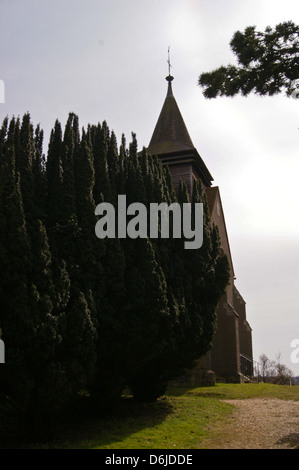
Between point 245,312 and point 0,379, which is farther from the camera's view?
point 245,312

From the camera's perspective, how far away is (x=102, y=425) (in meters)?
10.7

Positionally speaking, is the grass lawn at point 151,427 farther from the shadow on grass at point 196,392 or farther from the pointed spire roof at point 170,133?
the pointed spire roof at point 170,133

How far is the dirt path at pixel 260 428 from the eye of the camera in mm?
9969

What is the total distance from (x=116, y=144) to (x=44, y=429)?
791cm

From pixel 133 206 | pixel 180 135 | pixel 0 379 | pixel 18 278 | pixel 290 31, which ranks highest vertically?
pixel 180 135

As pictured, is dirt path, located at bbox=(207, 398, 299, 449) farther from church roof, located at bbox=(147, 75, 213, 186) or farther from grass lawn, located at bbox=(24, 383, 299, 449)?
church roof, located at bbox=(147, 75, 213, 186)

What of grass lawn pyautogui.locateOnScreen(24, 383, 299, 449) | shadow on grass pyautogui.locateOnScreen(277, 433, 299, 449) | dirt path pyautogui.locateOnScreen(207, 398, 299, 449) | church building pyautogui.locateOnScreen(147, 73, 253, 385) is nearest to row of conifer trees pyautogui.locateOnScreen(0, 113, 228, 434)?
grass lawn pyautogui.locateOnScreen(24, 383, 299, 449)

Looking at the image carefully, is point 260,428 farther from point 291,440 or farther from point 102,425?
point 102,425

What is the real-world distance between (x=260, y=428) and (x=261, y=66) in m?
9.12

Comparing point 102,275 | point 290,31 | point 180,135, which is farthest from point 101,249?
→ point 180,135

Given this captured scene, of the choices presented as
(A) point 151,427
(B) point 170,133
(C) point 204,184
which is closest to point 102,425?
(A) point 151,427
